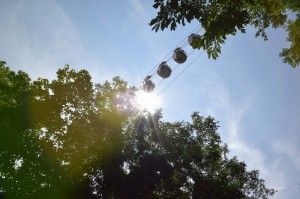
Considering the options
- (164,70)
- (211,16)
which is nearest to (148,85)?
(164,70)

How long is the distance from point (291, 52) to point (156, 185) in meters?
17.2

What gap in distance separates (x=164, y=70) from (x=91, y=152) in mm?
11228

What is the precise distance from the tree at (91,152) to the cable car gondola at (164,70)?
778 cm

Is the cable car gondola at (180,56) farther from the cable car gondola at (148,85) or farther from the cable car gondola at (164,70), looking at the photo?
the cable car gondola at (148,85)

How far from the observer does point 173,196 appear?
26203 mm

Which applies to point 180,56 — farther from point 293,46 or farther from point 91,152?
point 91,152

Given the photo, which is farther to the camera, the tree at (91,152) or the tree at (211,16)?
the tree at (91,152)

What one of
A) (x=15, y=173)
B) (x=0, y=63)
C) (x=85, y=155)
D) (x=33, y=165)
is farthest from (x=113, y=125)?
(x=0, y=63)

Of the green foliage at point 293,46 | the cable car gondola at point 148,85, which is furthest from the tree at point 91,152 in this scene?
the green foliage at point 293,46

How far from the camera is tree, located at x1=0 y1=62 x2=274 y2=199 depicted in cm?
2088

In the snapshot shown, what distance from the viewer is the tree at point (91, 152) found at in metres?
20.9

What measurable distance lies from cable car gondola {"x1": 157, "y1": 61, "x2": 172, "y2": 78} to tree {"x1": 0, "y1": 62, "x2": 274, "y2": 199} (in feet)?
25.5

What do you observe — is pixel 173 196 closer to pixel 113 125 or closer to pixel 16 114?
pixel 113 125

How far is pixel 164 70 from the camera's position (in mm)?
15812
